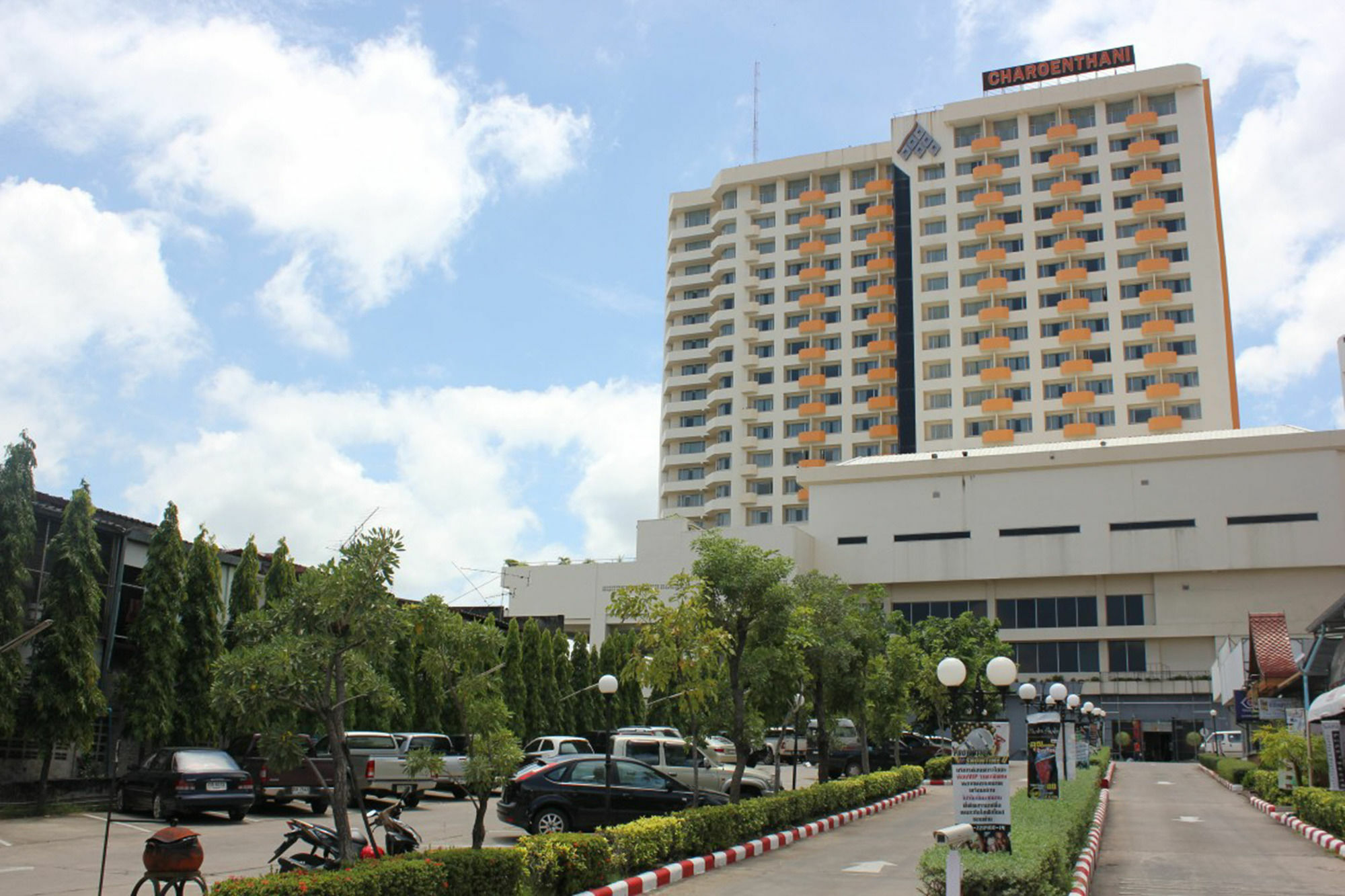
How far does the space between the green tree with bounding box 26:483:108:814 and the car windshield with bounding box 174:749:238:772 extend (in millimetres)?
2450

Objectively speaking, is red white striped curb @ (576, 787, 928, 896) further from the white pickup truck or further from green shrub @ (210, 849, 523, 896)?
the white pickup truck

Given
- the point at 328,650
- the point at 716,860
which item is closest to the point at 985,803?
the point at 716,860

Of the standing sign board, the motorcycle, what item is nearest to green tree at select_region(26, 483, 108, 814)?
the motorcycle

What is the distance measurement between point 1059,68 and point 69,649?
3170 inches

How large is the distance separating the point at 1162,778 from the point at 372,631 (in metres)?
38.8

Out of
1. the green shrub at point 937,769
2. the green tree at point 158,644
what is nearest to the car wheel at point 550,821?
the green tree at point 158,644

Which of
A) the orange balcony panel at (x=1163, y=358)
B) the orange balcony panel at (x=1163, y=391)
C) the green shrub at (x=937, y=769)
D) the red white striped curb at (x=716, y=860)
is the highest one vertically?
the orange balcony panel at (x=1163, y=358)

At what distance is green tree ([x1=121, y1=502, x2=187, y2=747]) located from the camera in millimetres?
22906

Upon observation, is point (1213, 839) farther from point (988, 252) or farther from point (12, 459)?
point (988, 252)

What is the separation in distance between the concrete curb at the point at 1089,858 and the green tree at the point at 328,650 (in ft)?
25.9

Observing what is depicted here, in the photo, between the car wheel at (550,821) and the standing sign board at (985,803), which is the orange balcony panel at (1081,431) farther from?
the standing sign board at (985,803)

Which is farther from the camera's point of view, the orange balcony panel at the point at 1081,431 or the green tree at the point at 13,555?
the orange balcony panel at the point at 1081,431

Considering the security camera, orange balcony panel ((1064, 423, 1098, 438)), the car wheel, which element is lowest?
the car wheel

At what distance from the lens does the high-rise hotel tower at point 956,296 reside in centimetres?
7706
